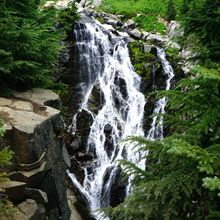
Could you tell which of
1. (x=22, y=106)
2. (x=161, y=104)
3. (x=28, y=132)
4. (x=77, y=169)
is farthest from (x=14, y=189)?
(x=161, y=104)

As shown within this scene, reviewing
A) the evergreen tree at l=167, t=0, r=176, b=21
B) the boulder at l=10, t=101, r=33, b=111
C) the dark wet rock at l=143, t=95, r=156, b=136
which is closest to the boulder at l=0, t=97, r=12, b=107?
the boulder at l=10, t=101, r=33, b=111

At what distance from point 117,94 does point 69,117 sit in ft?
9.15

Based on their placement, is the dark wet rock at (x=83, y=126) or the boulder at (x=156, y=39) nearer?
the dark wet rock at (x=83, y=126)

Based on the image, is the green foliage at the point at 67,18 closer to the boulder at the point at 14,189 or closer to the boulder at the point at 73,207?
the boulder at the point at 73,207

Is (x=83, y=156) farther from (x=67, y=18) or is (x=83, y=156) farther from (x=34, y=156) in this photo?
(x=67, y=18)

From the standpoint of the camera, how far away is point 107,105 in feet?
58.3

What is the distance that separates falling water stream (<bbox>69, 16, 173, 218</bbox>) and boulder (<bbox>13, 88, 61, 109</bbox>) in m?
4.49

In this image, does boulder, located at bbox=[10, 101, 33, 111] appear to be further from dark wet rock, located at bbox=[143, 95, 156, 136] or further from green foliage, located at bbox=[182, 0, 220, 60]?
dark wet rock, located at bbox=[143, 95, 156, 136]

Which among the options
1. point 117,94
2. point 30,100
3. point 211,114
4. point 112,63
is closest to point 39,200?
point 30,100

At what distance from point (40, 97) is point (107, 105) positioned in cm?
747

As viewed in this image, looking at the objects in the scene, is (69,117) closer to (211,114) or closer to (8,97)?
(8,97)

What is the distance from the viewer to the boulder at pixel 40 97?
10279 mm

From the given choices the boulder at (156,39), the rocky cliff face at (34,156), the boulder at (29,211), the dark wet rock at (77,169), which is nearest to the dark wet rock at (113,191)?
the dark wet rock at (77,169)

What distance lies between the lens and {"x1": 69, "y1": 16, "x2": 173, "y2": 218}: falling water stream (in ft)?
49.5
